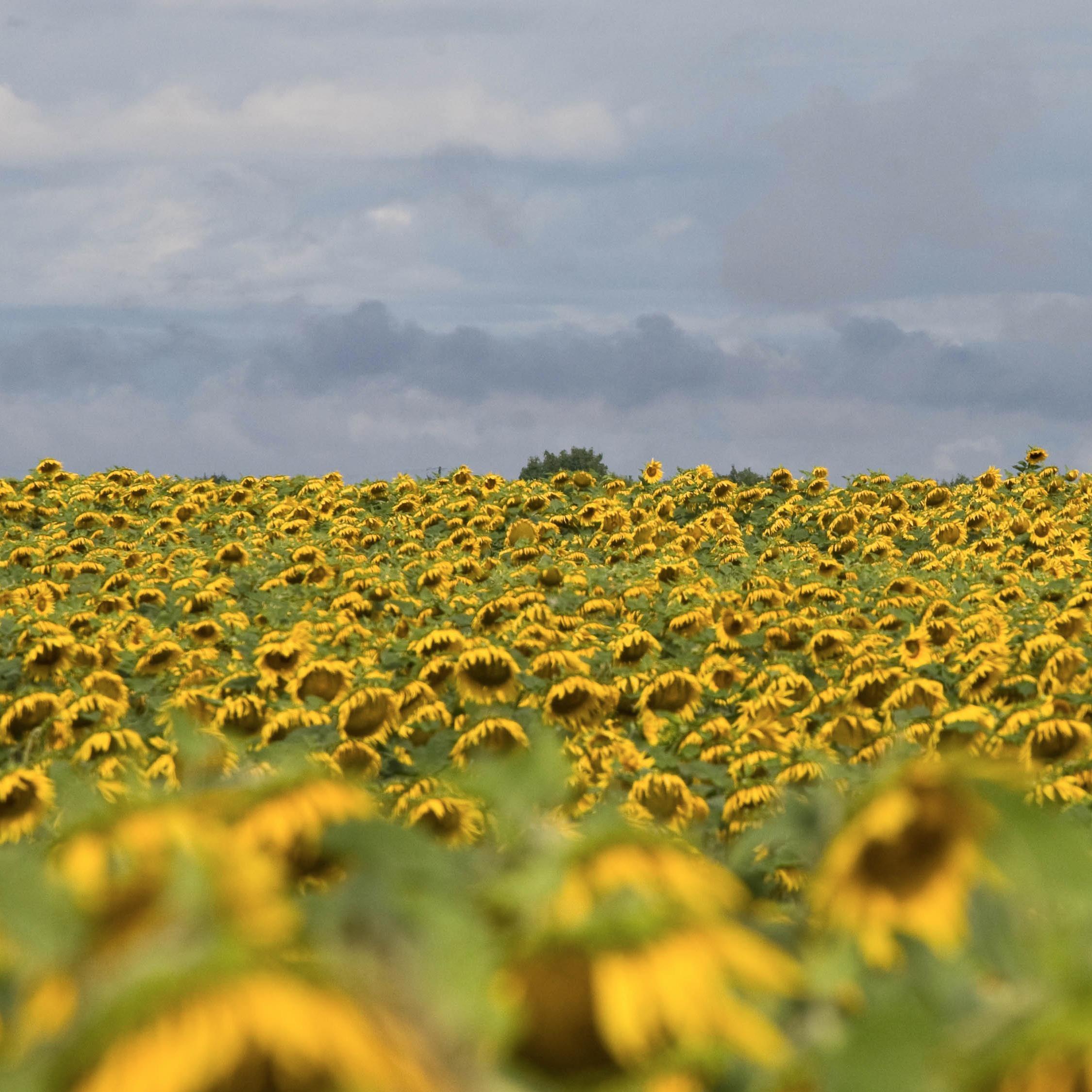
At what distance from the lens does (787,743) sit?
9383 mm

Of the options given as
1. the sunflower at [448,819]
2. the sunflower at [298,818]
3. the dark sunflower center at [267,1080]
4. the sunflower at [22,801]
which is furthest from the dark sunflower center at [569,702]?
the dark sunflower center at [267,1080]

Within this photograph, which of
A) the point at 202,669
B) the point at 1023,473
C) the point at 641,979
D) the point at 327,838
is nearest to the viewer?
the point at 641,979

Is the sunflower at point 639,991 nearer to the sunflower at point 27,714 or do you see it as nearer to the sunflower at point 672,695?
the sunflower at point 672,695

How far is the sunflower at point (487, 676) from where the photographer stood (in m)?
11.2

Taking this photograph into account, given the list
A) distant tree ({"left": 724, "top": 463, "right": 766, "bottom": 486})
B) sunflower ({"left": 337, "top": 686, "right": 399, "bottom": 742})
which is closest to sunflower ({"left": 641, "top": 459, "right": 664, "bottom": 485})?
distant tree ({"left": 724, "top": 463, "right": 766, "bottom": 486})

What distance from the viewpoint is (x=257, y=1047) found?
1.44 meters

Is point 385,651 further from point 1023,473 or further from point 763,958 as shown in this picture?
point 1023,473

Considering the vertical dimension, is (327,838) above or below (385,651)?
above

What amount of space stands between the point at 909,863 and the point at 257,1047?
155 cm

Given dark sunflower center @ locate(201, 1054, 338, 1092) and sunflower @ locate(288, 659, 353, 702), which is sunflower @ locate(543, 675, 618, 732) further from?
dark sunflower center @ locate(201, 1054, 338, 1092)

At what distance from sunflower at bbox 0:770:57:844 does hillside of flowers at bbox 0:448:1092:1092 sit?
0.03 m

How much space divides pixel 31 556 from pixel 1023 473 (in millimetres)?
20022

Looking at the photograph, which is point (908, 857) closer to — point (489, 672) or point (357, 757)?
point (357, 757)

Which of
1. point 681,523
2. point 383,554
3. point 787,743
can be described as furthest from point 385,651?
point 681,523
